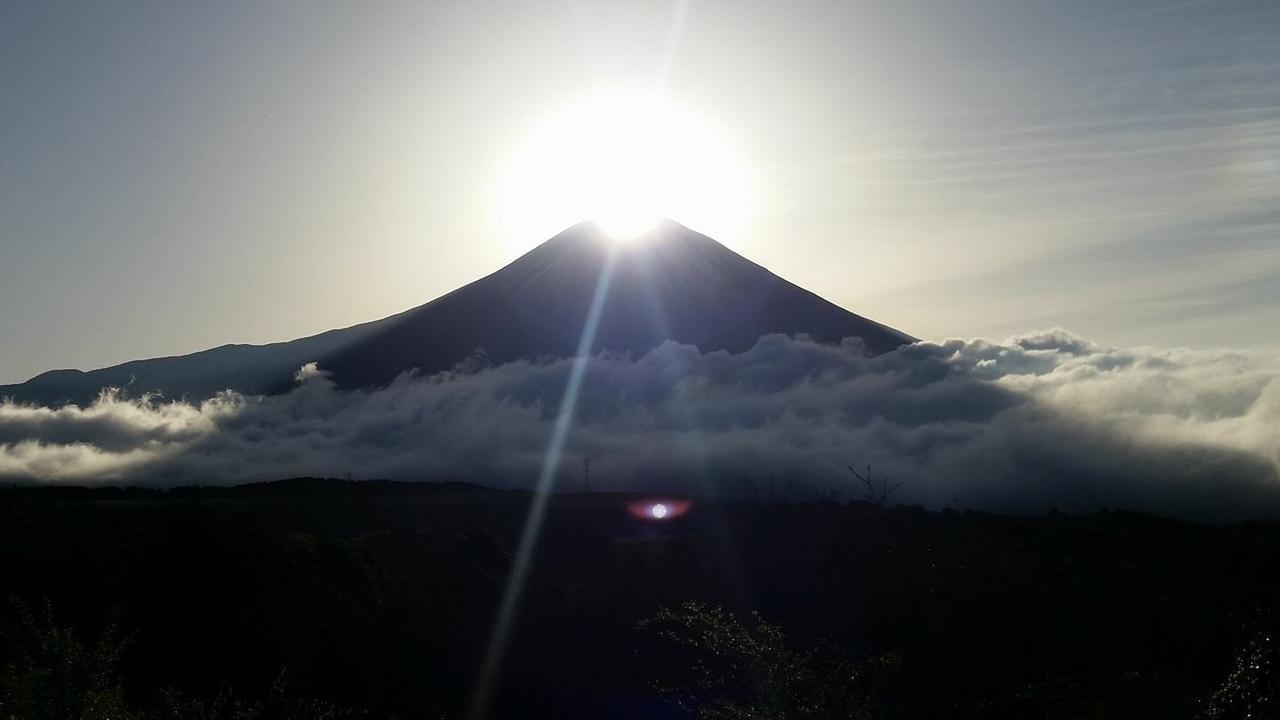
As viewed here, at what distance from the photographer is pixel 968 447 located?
19288 cm

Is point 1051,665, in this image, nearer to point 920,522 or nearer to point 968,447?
point 920,522

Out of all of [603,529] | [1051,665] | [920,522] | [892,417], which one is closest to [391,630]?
[1051,665]

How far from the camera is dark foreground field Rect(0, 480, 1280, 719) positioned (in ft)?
58.0

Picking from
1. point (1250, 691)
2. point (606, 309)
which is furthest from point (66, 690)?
point (606, 309)

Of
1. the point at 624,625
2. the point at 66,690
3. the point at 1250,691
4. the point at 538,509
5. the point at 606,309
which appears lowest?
the point at 624,625

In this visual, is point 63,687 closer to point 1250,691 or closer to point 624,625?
point 1250,691

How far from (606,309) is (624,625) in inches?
5044

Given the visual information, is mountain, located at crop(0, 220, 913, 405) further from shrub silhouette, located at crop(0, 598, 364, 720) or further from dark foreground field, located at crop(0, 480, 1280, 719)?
shrub silhouette, located at crop(0, 598, 364, 720)

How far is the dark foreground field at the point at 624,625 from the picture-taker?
58.0 ft

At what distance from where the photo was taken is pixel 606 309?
160 m

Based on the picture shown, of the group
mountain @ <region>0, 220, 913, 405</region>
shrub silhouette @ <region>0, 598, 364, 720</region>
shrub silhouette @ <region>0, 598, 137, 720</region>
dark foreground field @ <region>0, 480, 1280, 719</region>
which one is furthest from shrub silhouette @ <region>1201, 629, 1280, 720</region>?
mountain @ <region>0, 220, 913, 405</region>

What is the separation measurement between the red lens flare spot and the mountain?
42708mm

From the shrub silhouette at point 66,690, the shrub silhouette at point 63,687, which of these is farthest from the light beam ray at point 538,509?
the shrub silhouette at point 63,687

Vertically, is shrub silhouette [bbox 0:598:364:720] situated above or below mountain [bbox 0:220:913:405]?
below
